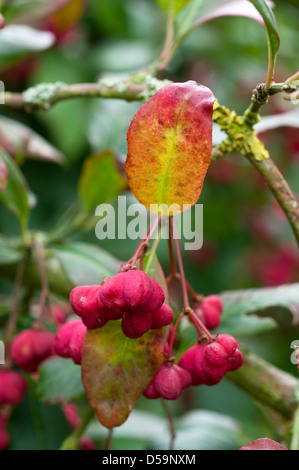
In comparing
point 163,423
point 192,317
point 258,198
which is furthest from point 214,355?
point 258,198

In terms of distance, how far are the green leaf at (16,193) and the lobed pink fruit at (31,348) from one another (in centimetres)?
19

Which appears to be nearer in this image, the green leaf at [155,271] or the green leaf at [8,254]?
the green leaf at [155,271]

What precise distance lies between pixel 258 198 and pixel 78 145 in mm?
560

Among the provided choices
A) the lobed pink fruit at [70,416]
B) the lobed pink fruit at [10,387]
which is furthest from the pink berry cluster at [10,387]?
the lobed pink fruit at [70,416]

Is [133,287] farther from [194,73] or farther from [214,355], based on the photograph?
[194,73]

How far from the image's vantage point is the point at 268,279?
5.50ft

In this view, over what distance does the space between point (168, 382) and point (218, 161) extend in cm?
101

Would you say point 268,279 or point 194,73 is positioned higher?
point 194,73

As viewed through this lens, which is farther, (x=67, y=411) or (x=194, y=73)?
(x=194, y=73)

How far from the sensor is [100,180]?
32.0 inches

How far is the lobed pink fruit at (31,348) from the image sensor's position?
639mm

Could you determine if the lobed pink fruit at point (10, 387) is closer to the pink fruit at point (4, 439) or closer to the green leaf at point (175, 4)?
the pink fruit at point (4, 439)

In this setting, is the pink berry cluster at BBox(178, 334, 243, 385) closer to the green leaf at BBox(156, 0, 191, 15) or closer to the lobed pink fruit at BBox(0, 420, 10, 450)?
the lobed pink fruit at BBox(0, 420, 10, 450)

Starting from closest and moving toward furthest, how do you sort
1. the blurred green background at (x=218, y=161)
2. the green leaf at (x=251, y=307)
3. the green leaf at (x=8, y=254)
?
the green leaf at (x=251, y=307) → the green leaf at (x=8, y=254) → the blurred green background at (x=218, y=161)
